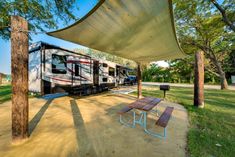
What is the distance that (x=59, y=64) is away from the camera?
23.6 feet

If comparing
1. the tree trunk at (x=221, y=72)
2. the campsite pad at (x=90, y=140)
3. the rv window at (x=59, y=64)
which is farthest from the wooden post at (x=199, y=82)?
the tree trunk at (x=221, y=72)

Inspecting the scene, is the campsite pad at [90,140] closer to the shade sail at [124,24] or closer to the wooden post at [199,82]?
the wooden post at [199,82]

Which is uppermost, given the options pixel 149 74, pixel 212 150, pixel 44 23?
pixel 44 23

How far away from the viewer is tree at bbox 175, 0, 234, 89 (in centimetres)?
971

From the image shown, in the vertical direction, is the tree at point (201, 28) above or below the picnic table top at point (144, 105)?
above

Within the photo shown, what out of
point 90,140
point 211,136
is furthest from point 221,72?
point 90,140

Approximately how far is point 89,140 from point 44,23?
23.4ft

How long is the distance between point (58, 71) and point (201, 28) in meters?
12.1

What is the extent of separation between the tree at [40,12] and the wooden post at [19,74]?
3.75 m

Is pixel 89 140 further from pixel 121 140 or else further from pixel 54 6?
pixel 54 6

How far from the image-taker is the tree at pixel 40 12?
512 centimetres

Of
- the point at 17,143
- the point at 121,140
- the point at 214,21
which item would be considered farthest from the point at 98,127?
the point at 214,21

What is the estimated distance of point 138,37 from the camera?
3.37m

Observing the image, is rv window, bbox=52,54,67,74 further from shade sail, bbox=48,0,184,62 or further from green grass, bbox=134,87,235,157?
green grass, bbox=134,87,235,157
